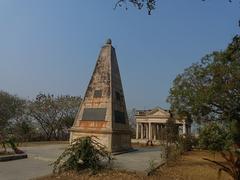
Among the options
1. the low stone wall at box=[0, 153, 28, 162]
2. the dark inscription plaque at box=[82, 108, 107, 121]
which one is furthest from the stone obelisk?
the low stone wall at box=[0, 153, 28, 162]

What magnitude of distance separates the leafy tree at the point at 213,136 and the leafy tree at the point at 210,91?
117 centimetres

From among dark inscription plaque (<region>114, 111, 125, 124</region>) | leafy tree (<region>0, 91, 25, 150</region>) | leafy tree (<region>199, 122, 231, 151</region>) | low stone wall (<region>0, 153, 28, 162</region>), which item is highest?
leafy tree (<region>0, 91, 25, 150</region>)

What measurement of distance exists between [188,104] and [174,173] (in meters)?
14.6

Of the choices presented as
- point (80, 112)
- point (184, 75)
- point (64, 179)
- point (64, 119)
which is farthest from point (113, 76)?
point (64, 119)

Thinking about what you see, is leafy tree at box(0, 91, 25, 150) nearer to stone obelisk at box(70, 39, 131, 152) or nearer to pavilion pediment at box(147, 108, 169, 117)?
pavilion pediment at box(147, 108, 169, 117)

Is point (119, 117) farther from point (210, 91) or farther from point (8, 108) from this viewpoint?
point (8, 108)

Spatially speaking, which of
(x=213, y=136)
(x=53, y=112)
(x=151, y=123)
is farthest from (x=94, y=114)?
(x=151, y=123)

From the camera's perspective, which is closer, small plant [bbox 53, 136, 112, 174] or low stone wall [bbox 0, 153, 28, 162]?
small plant [bbox 53, 136, 112, 174]

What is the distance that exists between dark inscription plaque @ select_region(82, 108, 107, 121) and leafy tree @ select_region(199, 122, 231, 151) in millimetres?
11072

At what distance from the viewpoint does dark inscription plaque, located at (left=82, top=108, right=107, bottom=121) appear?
67.2 ft

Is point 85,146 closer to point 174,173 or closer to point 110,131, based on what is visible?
point 174,173

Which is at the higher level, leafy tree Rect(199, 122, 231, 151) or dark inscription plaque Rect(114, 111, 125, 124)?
dark inscription plaque Rect(114, 111, 125, 124)

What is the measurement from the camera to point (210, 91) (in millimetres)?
23250

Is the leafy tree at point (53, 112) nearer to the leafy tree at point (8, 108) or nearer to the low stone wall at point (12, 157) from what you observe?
the leafy tree at point (8, 108)
